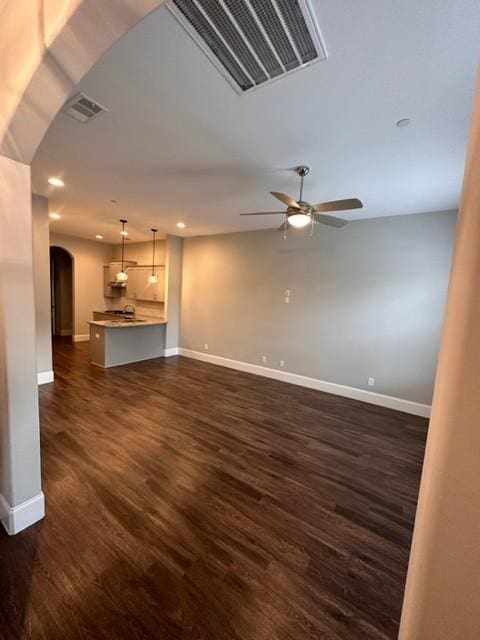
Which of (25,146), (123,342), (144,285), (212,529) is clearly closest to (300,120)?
(25,146)

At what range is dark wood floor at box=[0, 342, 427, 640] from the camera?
1.37 metres

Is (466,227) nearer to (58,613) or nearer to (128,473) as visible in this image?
(58,613)

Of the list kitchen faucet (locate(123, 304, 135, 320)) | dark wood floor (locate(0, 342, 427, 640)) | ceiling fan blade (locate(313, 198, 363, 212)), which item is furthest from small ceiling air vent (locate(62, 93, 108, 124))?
kitchen faucet (locate(123, 304, 135, 320))

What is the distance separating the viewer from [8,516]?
174cm

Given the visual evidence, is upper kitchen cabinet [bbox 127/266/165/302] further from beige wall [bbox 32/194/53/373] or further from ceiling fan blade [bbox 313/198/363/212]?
ceiling fan blade [bbox 313/198/363/212]

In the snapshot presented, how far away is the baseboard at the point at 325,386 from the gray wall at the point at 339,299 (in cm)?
10

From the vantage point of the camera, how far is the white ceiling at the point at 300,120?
1.33 m

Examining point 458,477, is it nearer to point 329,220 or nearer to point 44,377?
point 329,220

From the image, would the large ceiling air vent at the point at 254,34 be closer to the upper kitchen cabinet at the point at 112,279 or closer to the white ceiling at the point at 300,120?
the white ceiling at the point at 300,120

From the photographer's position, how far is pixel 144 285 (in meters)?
7.08

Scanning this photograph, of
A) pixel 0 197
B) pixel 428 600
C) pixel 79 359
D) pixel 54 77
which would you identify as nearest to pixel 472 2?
pixel 54 77

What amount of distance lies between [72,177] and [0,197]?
2.12 m

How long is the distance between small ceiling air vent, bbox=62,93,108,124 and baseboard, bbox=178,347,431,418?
4575mm

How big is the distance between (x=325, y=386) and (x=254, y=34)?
15.0 feet
